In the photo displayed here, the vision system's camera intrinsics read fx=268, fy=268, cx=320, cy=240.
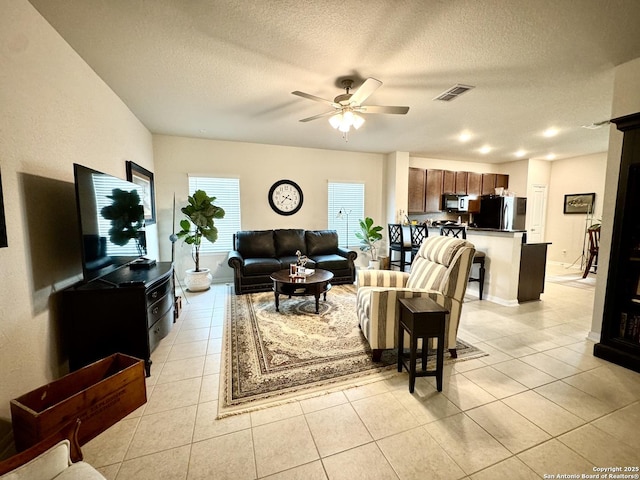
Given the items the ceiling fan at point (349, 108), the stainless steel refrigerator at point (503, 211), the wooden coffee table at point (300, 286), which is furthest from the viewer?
the stainless steel refrigerator at point (503, 211)

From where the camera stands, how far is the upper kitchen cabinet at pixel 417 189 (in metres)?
6.06

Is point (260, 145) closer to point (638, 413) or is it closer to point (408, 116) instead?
point (408, 116)

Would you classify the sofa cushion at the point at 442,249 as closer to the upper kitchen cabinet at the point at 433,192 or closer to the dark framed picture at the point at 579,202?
the upper kitchen cabinet at the point at 433,192

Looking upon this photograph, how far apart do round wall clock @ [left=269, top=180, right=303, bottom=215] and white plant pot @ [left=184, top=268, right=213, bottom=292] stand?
181 cm

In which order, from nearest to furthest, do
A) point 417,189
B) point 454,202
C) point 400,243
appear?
point 400,243
point 417,189
point 454,202

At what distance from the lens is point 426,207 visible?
6.21 meters

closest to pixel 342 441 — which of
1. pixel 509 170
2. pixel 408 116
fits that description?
pixel 408 116

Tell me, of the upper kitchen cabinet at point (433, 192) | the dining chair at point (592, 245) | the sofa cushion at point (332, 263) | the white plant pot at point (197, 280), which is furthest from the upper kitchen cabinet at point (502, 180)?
the white plant pot at point (197, 280)

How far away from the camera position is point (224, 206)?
199 inches

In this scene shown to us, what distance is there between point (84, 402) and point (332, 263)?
3.56 meters

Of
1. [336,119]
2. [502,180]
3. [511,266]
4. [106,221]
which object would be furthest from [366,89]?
[502,180]

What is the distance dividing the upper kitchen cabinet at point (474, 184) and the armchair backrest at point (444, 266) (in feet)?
15.3

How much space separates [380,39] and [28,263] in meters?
2.87

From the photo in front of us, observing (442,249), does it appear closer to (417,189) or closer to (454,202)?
(417,189)
